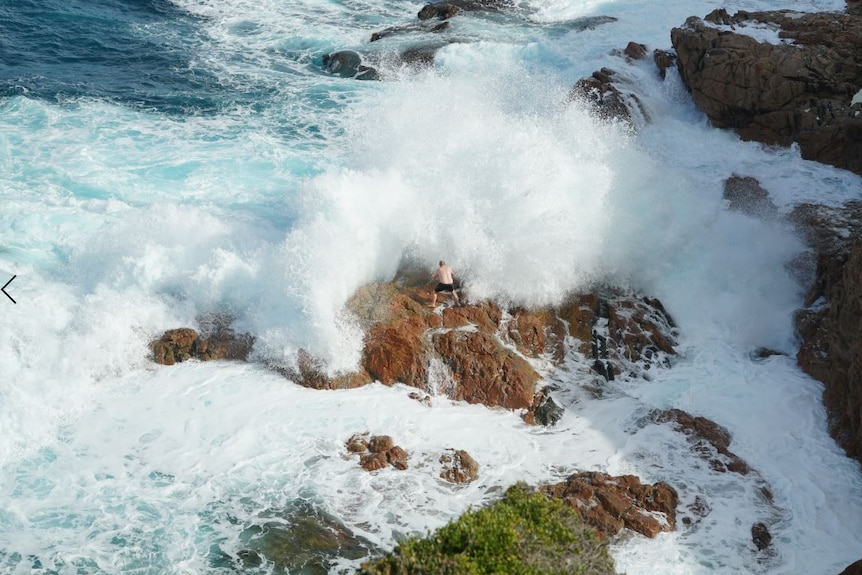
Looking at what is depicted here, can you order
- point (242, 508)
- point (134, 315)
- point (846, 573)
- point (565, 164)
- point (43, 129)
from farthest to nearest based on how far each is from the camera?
point (43, 129) < point (565, 164) < point (134, 315) < point (242, 508) < point (846, 573)

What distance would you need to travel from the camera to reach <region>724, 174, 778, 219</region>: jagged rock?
1730cm

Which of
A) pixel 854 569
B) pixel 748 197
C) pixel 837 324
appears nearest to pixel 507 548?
pixel 854 569

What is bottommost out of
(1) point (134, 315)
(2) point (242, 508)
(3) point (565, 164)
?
(2) point (242, 508)

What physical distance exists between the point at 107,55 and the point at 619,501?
858 inches

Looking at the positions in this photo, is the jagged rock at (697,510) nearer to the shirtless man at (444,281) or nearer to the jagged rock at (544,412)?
the jagged rock at (544,412)

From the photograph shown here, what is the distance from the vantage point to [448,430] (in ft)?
41.8

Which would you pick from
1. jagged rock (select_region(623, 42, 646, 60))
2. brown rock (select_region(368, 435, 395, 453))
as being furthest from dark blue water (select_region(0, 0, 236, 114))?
brown rock (select_region(368, 435, 395, 453))

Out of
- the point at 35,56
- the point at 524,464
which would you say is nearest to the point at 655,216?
the point at 524,464

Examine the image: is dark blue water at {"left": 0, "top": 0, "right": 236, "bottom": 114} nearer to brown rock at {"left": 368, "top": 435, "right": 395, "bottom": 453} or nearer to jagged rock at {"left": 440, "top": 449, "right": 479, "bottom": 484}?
brown rock at {"left": 368, "top": 435, "right": 395, "bottom": 453}

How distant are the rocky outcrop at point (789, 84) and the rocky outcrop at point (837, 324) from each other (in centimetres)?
336

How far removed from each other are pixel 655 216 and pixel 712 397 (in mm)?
4441

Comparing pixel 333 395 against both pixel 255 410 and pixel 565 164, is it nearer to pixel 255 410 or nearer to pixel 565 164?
pixel 255 410

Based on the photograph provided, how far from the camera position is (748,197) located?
17828mm

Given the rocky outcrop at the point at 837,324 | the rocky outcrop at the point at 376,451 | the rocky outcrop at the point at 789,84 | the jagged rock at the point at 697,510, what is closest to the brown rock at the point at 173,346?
the rocky outcrop at the point at 376,451
